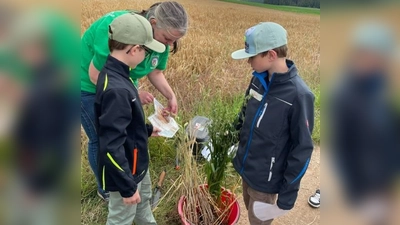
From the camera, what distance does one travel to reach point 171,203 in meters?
2.81

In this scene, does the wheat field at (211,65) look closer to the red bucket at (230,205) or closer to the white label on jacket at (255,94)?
the white label on jacket at (255,94)

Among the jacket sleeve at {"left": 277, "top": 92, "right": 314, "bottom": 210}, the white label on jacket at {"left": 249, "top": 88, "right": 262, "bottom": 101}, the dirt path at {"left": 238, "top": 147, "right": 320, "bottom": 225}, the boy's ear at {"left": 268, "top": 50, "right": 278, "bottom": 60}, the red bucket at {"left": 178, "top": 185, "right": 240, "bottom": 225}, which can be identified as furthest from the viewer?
the dirt path at {"left": 238, "top": 147, "right": 320, "bottom": 225}

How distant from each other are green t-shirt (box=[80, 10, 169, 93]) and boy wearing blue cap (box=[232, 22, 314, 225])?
582 mm

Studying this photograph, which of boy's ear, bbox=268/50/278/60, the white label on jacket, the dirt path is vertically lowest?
the dirt path

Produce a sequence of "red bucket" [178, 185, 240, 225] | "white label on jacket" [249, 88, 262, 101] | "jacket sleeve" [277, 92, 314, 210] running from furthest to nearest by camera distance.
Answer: "red bucket" [178, 185, 240, 225]
"white label on jacket" [249, 88, 262, 101]
"jacket sleeve" [277, 92, 314, 210]

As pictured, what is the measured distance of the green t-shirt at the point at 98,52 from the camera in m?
2.06

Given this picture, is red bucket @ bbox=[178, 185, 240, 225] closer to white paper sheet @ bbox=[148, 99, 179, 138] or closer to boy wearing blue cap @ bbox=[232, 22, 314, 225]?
boy wearing blue cap @ bbox=[232, 22, 314, 225]

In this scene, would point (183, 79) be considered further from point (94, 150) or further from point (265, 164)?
point (265, 164)

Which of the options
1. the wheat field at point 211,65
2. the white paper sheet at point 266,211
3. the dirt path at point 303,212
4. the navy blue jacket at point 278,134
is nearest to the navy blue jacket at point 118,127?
the navy blue jacket at point 278,134

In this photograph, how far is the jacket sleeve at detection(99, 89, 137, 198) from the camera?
1679 mm

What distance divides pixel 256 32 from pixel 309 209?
1876 mm

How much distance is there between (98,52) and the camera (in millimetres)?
2049

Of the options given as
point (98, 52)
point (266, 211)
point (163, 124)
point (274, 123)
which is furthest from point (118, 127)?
point (266, 211)

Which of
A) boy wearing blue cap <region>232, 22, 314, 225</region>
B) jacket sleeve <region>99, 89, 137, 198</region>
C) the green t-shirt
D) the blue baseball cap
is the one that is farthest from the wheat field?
jacket sleeve <region>99, 89, 137, 198</region>
